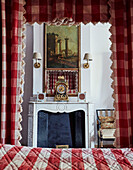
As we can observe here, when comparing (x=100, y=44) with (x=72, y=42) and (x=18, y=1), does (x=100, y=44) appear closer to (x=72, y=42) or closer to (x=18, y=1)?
(x=72, y=42)

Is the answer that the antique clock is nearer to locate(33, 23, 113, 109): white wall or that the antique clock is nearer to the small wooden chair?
locate(33, 23, 113, 109): white wall

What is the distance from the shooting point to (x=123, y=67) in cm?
182

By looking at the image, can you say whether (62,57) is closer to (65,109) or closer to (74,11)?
(65,109)

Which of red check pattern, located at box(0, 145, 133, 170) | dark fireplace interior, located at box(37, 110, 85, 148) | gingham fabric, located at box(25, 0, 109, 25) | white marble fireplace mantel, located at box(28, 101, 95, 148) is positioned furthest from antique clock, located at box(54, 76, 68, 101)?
red check pattern, located at box(0, 145, 133, 170)

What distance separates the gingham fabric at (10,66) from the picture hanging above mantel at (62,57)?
287cm

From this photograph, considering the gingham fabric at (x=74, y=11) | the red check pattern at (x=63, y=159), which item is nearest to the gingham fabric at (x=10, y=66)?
the gingham fabric at (x=74, y=11)

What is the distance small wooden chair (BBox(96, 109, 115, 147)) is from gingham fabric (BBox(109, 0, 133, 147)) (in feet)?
8.47

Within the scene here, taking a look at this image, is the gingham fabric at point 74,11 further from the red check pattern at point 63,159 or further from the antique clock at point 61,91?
the antique clock at point 61,91

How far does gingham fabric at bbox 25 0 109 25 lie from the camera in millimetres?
1943

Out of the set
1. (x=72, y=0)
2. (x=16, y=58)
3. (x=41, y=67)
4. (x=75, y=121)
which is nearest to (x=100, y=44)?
(x=41, y=67)

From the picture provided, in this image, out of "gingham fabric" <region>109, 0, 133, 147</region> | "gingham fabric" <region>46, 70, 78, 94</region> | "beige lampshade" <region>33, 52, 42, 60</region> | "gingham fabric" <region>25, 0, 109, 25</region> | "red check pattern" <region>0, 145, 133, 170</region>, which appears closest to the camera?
"red check pattern" <region>0, 145, 133, 170</region>

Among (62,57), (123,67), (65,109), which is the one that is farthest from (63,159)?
(62,57)

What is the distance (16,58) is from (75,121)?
2.90 metres

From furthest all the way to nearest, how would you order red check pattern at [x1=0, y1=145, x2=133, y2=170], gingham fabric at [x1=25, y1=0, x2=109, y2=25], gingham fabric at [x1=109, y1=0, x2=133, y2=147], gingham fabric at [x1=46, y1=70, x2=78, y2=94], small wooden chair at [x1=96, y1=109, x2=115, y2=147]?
gingham fabric at [x1=46, y1=70, x2=78, y2=94]
small wooden chair at [x1=96, y1=109, x2=115, y2=147]
gingham fabric at [x1=25, y1=0, x2=109, y2=25]
gingham fabric at [x1=109, y1=0, x2=133, y2=147]
red check pattern at [x1=0, y1=145, x2=133, y2=170]
